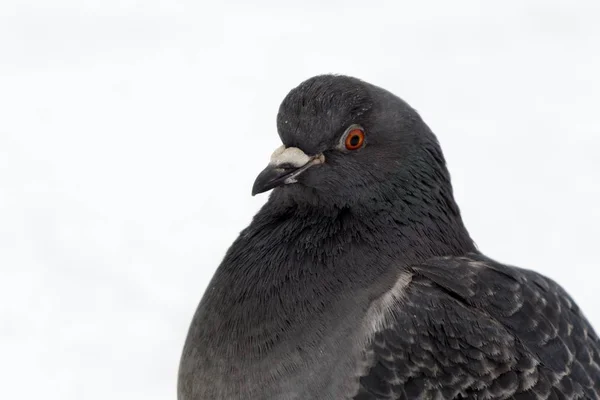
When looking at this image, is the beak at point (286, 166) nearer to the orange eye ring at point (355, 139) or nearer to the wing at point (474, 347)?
the orange eye ring at point (355, 139)

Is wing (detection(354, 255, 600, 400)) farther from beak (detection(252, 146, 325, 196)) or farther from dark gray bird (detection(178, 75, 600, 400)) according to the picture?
beak (detection(252, 146, 325, 196))

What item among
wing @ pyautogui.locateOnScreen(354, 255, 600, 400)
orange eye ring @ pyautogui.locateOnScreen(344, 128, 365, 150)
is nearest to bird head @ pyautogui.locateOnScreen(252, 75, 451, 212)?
orange eye ring @ pyautogui.locateOnScreen(344, 128, 365, 150)

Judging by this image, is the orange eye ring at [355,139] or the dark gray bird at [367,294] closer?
the dark gray bird at [367,294]

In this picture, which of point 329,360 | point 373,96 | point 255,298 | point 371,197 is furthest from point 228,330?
point 373,96

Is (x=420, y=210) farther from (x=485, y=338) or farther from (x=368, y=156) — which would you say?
(x=485, y=338)

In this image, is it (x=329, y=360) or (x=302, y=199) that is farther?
(x=302, y=199)

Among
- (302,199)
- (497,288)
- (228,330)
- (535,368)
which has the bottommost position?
(535,368)

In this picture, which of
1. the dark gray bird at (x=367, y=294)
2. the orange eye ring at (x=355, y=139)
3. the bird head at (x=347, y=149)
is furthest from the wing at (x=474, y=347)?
the orange eye ring at (x=355, y=139)
